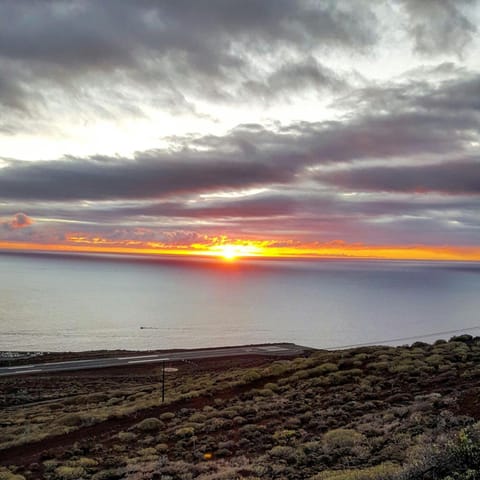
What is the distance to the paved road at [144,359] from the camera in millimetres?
60031

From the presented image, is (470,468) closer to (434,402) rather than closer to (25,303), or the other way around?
(434,402)

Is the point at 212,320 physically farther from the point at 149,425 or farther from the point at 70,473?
the point at 70,473

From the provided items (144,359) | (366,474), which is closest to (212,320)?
(144,359)

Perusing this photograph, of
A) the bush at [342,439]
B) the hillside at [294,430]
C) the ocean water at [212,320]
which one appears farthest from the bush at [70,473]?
the ocean water at [212,320]

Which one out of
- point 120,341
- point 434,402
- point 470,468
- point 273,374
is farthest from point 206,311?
point 470,468

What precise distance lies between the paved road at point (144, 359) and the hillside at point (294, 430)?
28.1 m

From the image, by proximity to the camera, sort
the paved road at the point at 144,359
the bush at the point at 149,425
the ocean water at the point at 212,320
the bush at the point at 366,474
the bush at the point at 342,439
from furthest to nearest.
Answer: the ocean water at the point at 212,320 → the paved road at the point at 144,359 → the bush at the point at 149,425 → the bush at the point at 342,439 → the bush at the point at 366,474

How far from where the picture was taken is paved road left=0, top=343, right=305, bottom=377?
2363 inches

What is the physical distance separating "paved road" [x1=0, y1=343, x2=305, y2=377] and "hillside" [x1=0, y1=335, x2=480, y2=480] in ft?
92.1

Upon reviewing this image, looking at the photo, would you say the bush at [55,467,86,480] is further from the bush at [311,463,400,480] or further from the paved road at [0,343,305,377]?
the paved road at [0,343,305,377]

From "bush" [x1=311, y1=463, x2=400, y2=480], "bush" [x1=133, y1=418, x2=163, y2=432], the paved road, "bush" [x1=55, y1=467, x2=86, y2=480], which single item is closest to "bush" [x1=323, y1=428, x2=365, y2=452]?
"bush" [x1=311, y1=463, x2=400, y2=480]

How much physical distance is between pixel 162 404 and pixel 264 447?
1260 cm

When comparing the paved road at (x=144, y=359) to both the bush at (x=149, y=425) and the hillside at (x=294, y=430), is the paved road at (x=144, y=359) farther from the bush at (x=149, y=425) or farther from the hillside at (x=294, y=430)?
the bush at (x=149, y=425)

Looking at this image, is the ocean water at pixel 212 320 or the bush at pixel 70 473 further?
the ocean water at pixel 212 320
